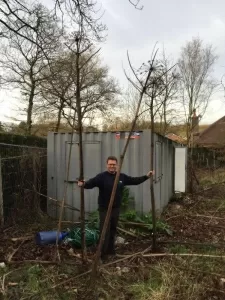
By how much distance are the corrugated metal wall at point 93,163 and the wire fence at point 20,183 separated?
0.51 meters

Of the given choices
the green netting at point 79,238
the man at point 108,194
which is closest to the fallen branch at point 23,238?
the green netting at point 79,238

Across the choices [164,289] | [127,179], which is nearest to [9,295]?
[164,289]

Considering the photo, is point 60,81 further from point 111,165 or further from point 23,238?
point 23,238

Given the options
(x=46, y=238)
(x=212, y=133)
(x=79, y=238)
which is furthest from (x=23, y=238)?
(x=212, y=133)

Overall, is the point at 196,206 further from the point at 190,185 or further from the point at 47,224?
the point at 47,224

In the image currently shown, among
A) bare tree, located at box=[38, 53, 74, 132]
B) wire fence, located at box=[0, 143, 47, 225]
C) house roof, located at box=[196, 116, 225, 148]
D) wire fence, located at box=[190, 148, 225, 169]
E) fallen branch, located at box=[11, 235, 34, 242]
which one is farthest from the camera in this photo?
house roof, located at box=[196, 116, 225, 148]

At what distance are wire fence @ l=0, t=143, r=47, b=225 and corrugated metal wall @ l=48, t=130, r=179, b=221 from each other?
1.67ft

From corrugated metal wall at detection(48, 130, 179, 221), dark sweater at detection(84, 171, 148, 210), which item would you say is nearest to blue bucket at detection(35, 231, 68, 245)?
dark sweater at detection(84, 171, 148, 210)

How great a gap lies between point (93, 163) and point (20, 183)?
6.09 ft

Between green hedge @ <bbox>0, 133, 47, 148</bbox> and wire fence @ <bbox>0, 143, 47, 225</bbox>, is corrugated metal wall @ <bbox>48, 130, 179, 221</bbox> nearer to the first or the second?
wire fence @ <bbox>0, 143, 47, 225</bbox>

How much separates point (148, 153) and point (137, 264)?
11.5ft

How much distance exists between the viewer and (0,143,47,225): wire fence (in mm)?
8070

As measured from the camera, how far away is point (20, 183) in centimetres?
841

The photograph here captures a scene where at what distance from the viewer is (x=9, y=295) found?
424 cm
